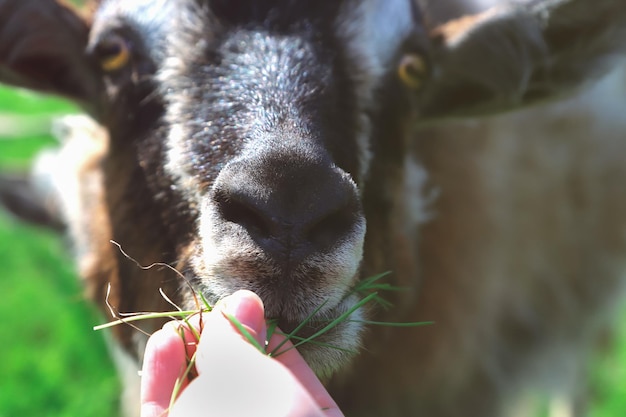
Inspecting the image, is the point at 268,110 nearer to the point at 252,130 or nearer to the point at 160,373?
the point at 252,130

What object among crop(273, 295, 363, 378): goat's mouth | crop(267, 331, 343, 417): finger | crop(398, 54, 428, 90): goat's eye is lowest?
crop(273, 295, 363, 378): goat's mouth

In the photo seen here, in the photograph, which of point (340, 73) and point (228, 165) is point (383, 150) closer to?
point (340, 73)

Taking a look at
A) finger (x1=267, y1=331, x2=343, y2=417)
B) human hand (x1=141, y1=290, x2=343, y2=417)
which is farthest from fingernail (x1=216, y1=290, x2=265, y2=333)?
finger (x1=267, y1=331, x2=343, y2=417)

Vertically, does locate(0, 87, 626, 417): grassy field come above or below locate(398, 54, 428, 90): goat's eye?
below

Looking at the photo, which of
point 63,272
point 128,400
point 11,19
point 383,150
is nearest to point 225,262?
point 383,150

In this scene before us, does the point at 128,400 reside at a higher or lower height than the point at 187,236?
lower

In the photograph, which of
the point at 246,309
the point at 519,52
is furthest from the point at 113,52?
the point at 519,52

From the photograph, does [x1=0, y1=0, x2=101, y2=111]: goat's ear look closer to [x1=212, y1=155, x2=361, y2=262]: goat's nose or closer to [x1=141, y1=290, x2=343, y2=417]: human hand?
[x1=212, y1=155, x2=361, y2=262]: goat's nose
